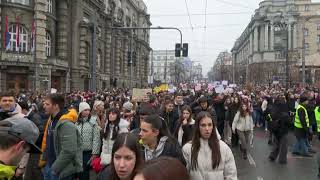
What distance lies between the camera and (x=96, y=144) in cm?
771

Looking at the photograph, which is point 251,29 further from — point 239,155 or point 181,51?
point 239,155

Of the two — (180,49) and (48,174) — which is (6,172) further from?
(180,49)

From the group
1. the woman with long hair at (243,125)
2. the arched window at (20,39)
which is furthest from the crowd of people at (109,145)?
the arched window at (20,39)

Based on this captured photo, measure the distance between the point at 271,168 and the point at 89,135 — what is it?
5.75 metres

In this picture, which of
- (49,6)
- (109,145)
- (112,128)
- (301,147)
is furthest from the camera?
(49,6)

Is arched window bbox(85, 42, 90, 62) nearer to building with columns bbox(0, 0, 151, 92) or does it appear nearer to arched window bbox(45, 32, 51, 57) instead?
building with columns bbox(0, 0, 151, 92)

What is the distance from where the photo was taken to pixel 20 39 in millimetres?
35438

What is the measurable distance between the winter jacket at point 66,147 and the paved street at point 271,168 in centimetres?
526

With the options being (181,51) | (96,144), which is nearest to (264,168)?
(96,144)

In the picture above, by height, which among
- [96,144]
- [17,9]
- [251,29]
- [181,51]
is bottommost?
[96,144]

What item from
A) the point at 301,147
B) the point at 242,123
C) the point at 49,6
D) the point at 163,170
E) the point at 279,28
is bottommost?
the point at 301,147

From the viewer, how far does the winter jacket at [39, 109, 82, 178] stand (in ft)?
19.8

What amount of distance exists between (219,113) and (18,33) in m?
23.5

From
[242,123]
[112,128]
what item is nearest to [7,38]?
[242,123]
